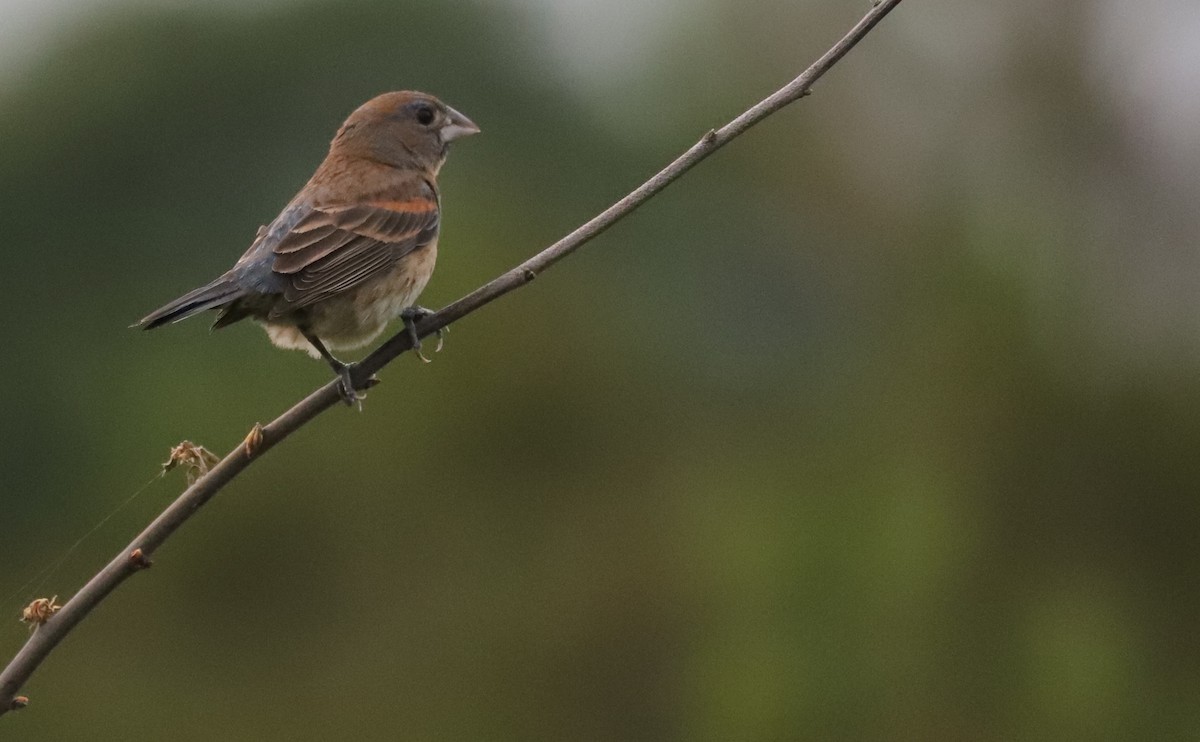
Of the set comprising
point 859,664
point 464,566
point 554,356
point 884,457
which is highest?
point 554,356

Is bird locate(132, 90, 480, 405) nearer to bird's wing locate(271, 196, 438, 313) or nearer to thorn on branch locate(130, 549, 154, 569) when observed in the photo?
bird's wing locate(271, 196, 438, 313)

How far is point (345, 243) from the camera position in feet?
16.4

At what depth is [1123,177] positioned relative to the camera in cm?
1309

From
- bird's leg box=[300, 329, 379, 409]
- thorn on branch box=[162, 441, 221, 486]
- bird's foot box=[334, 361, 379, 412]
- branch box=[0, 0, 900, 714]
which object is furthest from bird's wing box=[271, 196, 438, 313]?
thorn on branch box=[162, 441, 221, 486]

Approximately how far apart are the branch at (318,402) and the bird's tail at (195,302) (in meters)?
0.51

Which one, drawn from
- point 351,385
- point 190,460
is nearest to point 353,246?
point 351,385

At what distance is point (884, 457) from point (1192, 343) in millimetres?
2494

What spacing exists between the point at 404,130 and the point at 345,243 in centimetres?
88

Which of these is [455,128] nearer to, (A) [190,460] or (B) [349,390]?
(B) [349,390]

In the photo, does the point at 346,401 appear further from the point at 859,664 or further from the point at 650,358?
the point at 650,358

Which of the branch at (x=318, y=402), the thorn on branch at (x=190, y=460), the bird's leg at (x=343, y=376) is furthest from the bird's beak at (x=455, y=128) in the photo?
the thorn on branch at (x=190, y=460)

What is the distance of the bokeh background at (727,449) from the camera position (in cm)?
1093

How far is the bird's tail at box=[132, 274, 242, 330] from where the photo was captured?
374 centimetres

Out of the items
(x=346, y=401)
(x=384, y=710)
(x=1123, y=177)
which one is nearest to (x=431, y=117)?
(x=346, y=401)
